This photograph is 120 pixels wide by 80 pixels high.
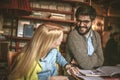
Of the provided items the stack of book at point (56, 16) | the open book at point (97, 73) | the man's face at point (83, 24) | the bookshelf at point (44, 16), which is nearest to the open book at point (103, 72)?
the open book at point (97, 73)

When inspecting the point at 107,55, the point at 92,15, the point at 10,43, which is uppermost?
the point at 92,15

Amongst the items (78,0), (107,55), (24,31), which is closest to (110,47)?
(107,55)

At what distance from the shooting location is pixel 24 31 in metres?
3.69

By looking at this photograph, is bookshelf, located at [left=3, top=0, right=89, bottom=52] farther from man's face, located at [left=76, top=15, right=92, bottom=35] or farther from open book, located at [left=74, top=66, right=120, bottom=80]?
open book, located at [left=74, top=66, right=120, bottom=80]

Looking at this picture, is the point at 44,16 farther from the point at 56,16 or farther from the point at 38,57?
the point at 38,57

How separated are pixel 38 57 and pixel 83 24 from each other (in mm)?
810

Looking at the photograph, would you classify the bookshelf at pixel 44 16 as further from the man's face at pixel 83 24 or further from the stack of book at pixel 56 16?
the man's face at pixel 83 24

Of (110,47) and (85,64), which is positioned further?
(110,47)

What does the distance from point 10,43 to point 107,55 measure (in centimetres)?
197

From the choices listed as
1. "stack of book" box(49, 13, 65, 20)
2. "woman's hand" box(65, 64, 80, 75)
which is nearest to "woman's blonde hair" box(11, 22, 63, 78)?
"woman's hand" box(65, 64, 80, 75)

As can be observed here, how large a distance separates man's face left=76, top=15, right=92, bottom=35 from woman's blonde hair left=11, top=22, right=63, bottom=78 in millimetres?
645

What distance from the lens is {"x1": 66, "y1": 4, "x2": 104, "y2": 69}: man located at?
1.68 metres

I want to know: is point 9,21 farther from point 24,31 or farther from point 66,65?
point 66,65

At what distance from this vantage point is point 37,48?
115 cm
